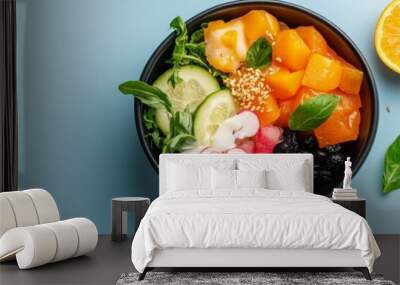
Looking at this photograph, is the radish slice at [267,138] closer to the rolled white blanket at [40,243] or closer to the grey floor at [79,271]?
the grey floor at [79,271]

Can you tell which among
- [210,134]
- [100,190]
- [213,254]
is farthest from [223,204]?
[100,190]

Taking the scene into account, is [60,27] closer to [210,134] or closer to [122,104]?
[122,104]

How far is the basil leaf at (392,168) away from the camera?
719cm

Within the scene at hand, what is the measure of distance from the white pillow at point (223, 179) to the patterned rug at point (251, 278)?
135 cm

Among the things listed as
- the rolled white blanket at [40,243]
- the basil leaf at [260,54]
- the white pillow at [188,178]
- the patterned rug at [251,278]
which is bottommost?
the patterned rug at [251,278]

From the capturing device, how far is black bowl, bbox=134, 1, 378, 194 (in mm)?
7105

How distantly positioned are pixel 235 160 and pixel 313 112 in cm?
82

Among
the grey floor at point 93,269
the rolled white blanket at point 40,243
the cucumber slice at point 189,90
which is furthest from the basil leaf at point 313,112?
the rolled white blanket at point 40,243

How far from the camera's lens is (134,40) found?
735 centimetres

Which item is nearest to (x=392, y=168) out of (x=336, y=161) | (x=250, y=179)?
(x=336, y=161)

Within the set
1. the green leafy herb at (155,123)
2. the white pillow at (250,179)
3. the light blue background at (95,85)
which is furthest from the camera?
the light blue background at (95,85)

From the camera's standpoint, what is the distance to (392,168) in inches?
285

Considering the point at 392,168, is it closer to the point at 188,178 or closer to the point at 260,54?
the point at 260,54

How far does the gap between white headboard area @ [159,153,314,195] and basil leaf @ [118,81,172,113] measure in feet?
1.57
